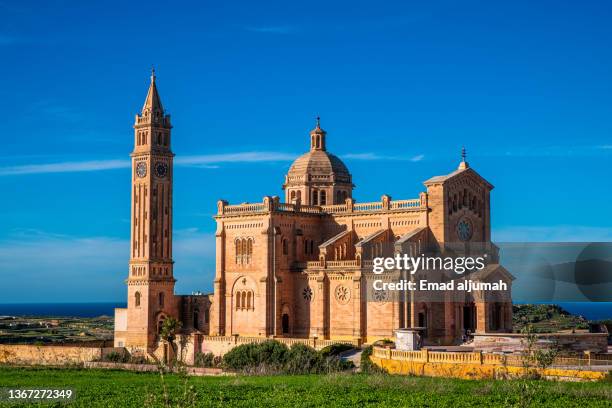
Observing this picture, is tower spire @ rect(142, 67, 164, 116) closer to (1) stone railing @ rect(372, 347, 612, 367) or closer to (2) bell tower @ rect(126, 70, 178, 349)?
(2) bell tower @ rect(126, 70, 178, 349)

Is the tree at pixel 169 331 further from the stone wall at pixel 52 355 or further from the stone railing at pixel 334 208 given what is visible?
the stone railing at pixel 334 208

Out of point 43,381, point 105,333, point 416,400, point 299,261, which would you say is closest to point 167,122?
point 299,261

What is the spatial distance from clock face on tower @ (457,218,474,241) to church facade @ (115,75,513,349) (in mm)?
91

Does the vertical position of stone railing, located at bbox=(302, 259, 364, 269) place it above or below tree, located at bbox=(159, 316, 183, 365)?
above

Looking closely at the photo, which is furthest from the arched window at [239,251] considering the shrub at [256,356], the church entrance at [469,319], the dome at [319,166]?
the church entrance at [469,319]

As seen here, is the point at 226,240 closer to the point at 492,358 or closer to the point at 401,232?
the point at 401,232

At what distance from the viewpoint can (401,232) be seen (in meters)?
65.9

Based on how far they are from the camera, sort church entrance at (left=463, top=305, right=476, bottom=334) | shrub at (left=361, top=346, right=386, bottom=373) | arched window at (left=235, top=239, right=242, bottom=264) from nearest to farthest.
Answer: shrub at (left=361, top=346, right=386, bottom=373) → church entrance at (left=463, top=305, right=476, bottom=334) → arched window at (left=235, top=239, right=242, bottom=264)

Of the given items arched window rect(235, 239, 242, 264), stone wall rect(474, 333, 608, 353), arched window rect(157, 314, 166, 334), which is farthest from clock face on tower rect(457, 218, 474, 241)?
arched window rect(157, 314, 166, 334)

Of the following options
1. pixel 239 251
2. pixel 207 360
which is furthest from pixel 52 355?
pixel 239 251

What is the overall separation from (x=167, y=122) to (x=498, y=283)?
1064 inches

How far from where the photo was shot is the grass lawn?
3606cm

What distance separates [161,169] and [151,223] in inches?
160

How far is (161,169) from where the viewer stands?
7338 centimetres
